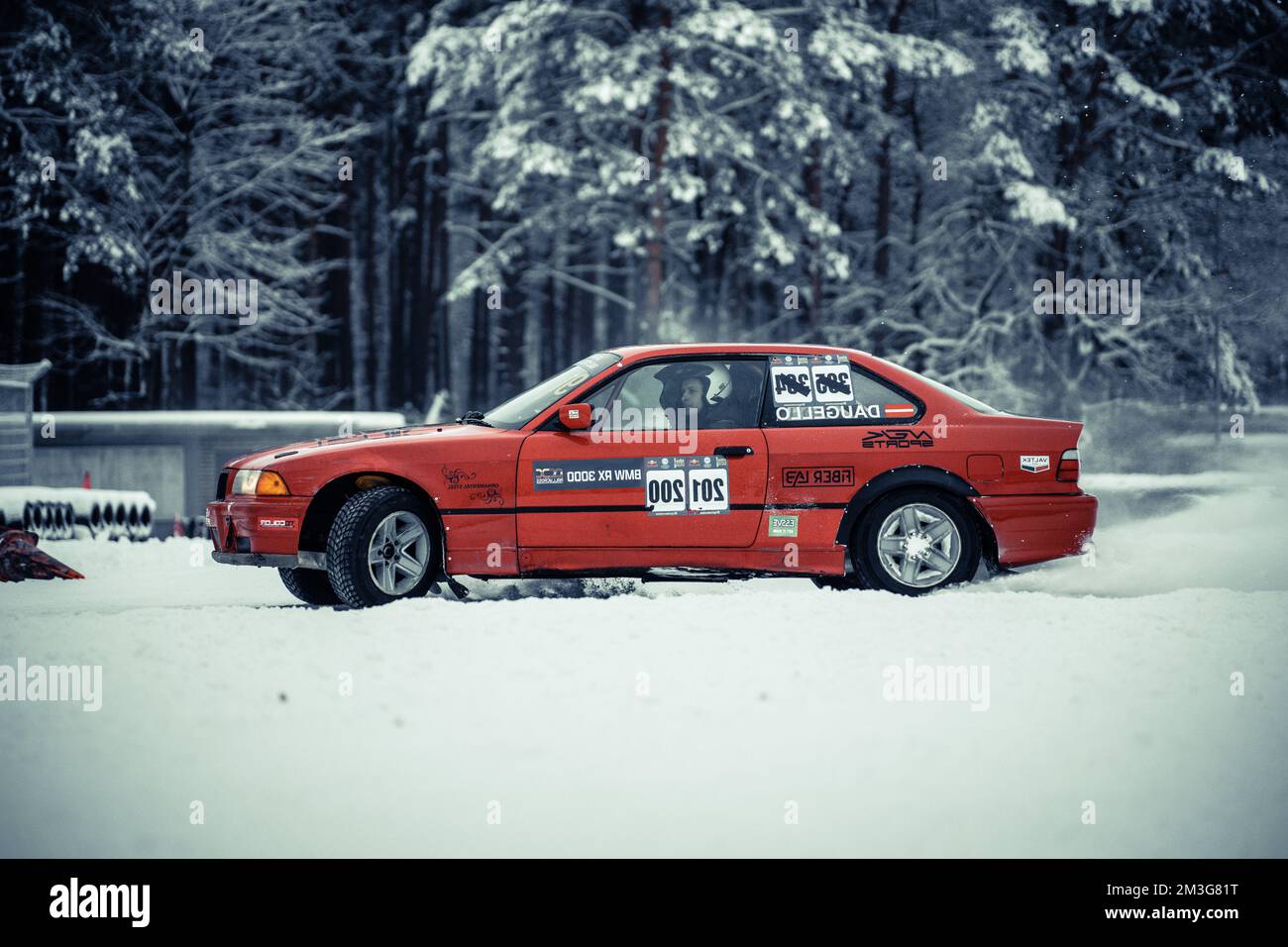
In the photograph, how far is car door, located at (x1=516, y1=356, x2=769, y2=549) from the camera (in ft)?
25.8

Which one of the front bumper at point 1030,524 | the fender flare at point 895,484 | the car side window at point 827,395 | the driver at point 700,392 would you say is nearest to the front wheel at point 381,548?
the driver at point 700,392

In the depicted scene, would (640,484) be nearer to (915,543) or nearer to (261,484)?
(915,543)

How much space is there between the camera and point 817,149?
2358cm

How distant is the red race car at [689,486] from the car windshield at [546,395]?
1.2 inches

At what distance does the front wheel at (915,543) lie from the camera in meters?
8.12

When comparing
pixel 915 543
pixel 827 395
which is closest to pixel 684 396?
pixel 827 395

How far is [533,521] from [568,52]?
14.5 metres

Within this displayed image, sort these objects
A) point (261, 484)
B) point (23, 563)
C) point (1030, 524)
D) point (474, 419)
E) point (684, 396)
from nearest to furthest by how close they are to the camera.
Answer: point (261, 484), point (1030, 524), point (684, 396), point (474, 419), point (23, 563)

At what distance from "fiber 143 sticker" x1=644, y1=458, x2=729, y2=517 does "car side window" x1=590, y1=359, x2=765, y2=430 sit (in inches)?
10.6

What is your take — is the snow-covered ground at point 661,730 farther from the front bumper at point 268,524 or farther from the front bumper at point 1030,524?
the front bumper at point 268,524

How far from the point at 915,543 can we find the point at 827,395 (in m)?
1.02

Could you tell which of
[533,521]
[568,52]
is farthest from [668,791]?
[568,52]

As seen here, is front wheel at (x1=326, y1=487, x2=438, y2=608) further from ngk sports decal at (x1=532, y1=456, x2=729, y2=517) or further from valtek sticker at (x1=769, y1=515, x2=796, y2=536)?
valtek sticker at (x1=769, y1=515, x2=796, y2=536)

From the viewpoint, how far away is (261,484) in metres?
7.92
